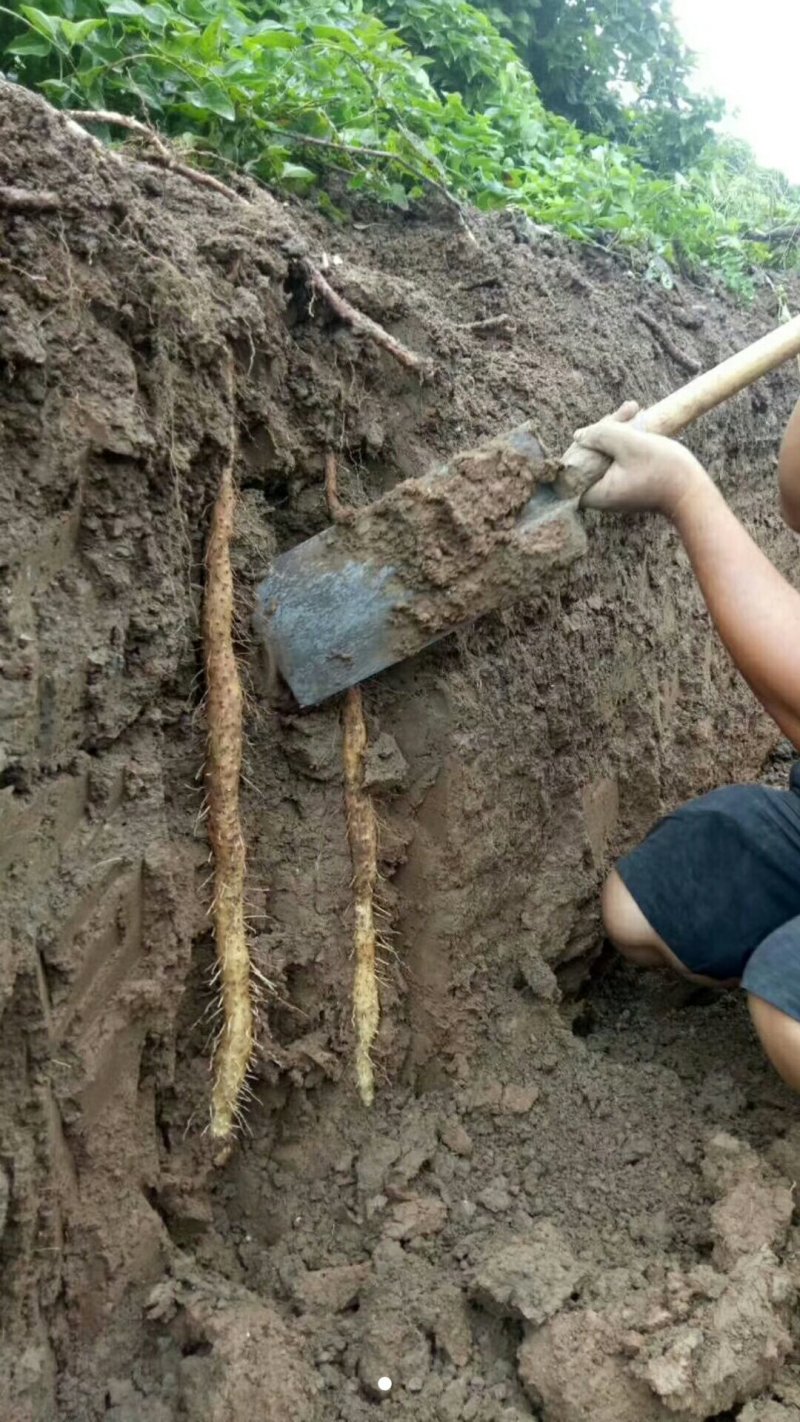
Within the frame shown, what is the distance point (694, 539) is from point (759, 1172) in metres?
1.13

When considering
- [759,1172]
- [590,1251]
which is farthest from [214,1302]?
[759,1172]

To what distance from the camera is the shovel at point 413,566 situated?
65.2 inches

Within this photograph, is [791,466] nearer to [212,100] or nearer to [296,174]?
[296,174]

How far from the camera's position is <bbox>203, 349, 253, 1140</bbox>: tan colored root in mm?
1606

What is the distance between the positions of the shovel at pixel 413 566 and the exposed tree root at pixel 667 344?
4.69ft

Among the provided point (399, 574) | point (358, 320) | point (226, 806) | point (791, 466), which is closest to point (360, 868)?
point (226, 806)

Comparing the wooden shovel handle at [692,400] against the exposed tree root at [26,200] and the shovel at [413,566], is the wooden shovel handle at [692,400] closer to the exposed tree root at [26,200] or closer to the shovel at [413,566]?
the shovel at [413,566]

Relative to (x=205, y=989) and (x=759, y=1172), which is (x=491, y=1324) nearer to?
(x=759, y=1172)

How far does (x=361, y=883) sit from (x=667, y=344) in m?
2.02

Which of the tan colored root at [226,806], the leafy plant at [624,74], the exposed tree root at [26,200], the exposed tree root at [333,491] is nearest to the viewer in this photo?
the exposed tree root at [26,200]

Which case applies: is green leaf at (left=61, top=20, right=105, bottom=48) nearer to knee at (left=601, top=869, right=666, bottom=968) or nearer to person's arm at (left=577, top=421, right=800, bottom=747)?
person's arm at (left=577, top=421, right=800, bottom=747)

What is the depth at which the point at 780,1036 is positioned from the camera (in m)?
1.64

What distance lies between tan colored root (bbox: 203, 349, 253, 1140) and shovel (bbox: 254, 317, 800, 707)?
12 centimetres

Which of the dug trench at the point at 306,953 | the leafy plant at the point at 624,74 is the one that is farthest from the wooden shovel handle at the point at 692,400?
the leafy plant at the point at 624,74
